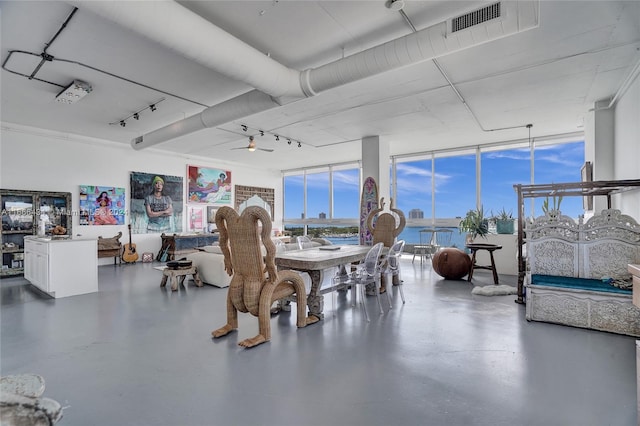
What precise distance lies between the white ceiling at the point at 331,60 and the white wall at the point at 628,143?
1.09 feet

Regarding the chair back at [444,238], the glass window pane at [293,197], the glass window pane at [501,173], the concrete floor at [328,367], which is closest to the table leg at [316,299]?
the concrete floor at [328,367]

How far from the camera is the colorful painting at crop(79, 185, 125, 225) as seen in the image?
7.73 metres

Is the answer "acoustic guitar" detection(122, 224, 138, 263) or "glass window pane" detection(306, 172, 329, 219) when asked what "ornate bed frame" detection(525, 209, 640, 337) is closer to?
"glass window pane" detection(306, 172, 329, 219)

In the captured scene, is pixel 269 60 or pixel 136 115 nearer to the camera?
pixel 269 60

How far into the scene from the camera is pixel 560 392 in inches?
90.7

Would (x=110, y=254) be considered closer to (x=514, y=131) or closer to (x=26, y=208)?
(x=26, y=208)

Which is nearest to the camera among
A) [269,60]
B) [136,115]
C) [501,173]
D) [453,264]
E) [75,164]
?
[269,60]

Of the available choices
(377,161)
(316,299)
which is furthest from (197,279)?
(377,161)

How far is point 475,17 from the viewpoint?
279 cm

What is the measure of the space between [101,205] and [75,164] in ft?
3.67

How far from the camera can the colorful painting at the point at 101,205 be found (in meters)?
7.73

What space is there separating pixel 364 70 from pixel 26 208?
25.5 ft

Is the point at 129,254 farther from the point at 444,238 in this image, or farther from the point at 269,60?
the point at 444,238

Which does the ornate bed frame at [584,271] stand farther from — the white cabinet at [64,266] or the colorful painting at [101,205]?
the colorful painting at [101,205]
